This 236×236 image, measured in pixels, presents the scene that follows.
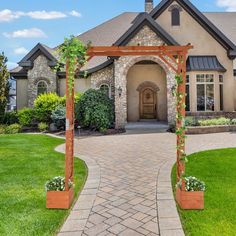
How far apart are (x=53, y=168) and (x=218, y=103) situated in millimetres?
15704

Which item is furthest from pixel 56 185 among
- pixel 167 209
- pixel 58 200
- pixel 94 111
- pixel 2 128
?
pixel 2 128

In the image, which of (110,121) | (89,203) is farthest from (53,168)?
(110,121)

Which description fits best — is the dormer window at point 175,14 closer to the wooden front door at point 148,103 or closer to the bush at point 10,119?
the wooden front door at point 148,103

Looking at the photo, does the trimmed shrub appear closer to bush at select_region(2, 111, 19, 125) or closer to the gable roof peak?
bush at select_region(2, 111, 19, 125)

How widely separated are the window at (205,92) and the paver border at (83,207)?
557 inches

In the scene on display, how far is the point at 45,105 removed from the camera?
20.0 metres

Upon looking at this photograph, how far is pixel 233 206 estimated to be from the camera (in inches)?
222

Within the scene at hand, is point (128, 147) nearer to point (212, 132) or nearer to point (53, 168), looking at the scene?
point (53, 168)

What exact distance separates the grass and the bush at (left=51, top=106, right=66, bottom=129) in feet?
35.0

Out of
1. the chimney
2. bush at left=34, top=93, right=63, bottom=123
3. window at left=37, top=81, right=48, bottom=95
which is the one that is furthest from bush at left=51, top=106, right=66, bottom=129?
the chimney

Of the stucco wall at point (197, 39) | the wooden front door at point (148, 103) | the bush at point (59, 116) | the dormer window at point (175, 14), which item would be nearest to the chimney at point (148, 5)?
the stucco wall at point (197, 39)

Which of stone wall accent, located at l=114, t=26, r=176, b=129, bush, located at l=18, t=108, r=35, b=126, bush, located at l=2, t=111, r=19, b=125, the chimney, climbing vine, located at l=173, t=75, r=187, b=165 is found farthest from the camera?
the chimney

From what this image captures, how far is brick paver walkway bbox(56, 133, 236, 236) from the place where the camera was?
4.86 metres

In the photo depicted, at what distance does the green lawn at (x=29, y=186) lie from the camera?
4.92 meters
